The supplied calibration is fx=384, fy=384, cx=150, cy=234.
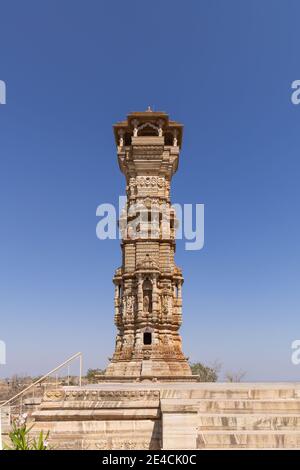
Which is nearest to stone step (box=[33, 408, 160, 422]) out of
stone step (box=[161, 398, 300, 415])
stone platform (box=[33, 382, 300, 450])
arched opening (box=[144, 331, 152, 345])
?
stone platform (box=[33, 382, 300, 450])

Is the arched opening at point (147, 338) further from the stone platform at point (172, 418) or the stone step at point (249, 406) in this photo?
the stone step at point (249, 406)

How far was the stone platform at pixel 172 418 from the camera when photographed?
7898mm

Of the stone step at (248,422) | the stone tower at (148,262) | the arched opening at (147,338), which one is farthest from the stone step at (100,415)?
the arched opening at (147,338)

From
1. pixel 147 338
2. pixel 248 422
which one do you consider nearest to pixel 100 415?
pixel 248 422

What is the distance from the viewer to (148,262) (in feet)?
98.1

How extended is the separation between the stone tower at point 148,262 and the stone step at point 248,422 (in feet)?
58.9

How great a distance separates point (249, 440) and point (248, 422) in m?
0.67

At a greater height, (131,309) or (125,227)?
(125,227)

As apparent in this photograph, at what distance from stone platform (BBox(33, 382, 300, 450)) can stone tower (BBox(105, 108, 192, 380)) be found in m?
16.6

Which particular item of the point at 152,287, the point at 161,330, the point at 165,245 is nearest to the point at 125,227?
Answer: the point at 165,245

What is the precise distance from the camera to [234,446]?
25.8ft

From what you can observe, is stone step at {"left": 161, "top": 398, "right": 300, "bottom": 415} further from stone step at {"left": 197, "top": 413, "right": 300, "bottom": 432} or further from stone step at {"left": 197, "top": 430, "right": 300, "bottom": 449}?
stone step at {"left": 197, "top": 430, "right": 300, "bottom": 449}
